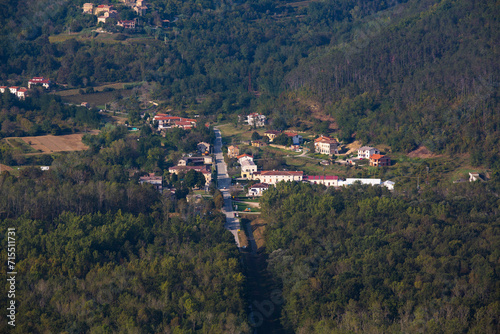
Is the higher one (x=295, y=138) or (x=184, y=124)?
(x=184, y=124)

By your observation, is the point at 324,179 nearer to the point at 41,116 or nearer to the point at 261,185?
the point at 261,185

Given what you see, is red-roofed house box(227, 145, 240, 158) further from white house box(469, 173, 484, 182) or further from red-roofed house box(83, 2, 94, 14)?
red-roofed house box(83, 2, 94, 14)

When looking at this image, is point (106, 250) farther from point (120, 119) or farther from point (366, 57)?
point (366, 57)

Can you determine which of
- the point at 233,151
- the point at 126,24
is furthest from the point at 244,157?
the point at 126,24

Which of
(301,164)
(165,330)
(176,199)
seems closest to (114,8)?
(301,164)

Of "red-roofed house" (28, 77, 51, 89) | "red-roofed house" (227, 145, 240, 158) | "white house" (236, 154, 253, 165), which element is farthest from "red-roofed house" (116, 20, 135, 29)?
"white house" (236, 154, 253, 165)
